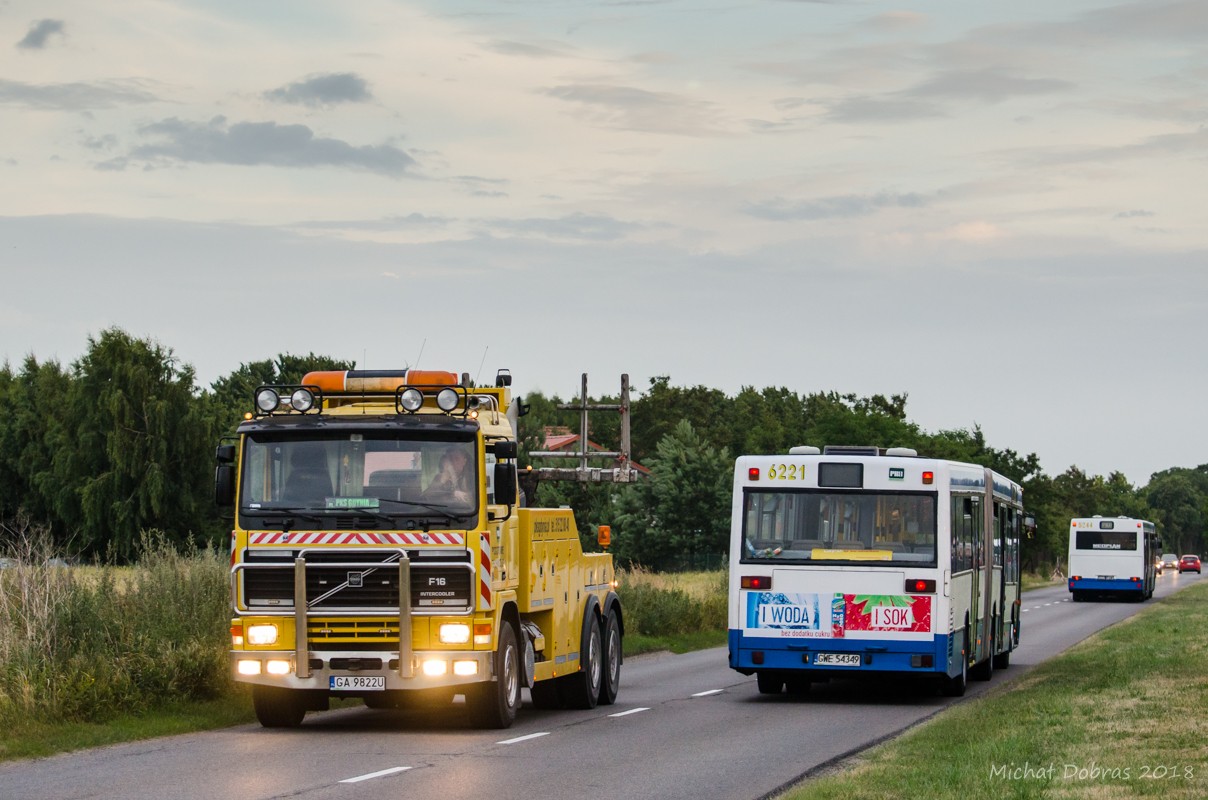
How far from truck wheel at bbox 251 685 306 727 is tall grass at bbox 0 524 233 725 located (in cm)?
144

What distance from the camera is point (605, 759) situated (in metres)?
12.4

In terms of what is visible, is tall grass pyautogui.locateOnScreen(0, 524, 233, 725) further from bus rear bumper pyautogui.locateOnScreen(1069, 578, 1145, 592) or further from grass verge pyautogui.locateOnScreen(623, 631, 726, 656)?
bus rear bumper pyautogui.locateOnScreen(1069, 578, 1145, 592)

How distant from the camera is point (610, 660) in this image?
59.7 feet

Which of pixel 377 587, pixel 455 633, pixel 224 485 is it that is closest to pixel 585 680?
pixel 455 633

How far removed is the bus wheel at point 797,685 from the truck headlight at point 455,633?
6691mm

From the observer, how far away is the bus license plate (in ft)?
44.9

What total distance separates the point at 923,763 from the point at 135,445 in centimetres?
7406

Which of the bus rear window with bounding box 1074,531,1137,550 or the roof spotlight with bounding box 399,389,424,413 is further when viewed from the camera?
the bus rear window with bounding box 1074,531,1137,550

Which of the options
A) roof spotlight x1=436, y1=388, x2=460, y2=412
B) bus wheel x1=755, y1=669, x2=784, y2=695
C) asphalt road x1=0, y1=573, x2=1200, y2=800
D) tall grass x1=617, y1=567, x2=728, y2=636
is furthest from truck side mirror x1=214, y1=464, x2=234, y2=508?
tall grass x1=617, y1=567, x2=728, y2=636

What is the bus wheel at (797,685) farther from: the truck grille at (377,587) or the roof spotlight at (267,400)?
the roof spotlight at (267,400)

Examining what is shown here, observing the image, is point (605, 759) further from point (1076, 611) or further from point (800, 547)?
point (1076, 611)

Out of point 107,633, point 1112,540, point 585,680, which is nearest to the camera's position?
point 107,633

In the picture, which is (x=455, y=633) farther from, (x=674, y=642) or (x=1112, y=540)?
(x=1112, y=540)

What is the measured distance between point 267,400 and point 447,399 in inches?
68.9
